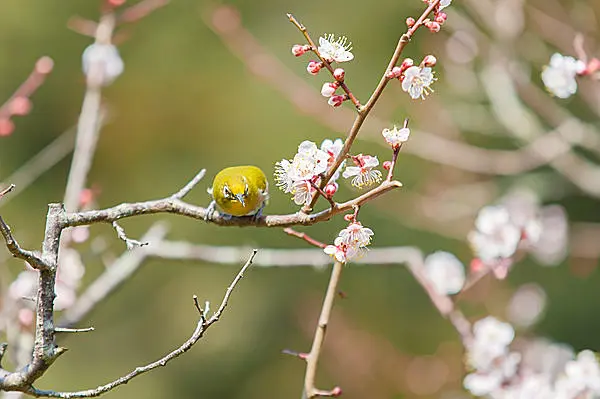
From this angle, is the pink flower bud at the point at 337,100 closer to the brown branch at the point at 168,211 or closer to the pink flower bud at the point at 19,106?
Result: the brown branch at the point at 168,211

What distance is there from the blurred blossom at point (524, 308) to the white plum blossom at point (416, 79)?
198 cm

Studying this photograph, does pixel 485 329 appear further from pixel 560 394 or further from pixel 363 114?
pixel 363 114

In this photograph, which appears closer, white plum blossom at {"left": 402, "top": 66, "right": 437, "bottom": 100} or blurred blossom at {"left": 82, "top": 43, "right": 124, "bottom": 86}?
white plum blossom at {"left": 402, "top": 66, "right": 437, "bottom": 100}

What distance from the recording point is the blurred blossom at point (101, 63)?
1828mm

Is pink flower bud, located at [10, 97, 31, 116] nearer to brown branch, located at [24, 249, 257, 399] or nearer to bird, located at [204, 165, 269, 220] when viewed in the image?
bird, located at [204, 165, 269, 220]

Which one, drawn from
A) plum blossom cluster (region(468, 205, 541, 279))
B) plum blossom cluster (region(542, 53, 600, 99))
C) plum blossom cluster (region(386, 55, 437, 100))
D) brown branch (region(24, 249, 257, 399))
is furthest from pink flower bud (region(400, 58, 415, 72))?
plum blossom cluster (region(468, 205, 541, 279))

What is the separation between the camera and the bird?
1126 millimetres

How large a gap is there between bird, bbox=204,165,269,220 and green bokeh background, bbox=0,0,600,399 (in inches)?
109

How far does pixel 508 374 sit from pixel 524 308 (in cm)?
124

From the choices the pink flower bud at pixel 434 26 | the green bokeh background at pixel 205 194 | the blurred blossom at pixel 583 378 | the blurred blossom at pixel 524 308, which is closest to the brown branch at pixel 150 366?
the pink flower bud at pixel 434 26

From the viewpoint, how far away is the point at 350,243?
950 mm

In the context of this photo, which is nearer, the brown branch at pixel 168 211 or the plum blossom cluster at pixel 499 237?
the brown branch at pixel 168 211

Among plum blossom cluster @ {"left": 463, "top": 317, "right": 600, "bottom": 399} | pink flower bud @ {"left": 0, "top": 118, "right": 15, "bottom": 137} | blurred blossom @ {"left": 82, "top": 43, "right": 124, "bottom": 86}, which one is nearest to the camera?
pink flower bud @ {"left": 0, "top": 118, "right": 15, "bottom": 137}

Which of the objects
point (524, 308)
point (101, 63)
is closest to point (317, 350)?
point (101, 63)
